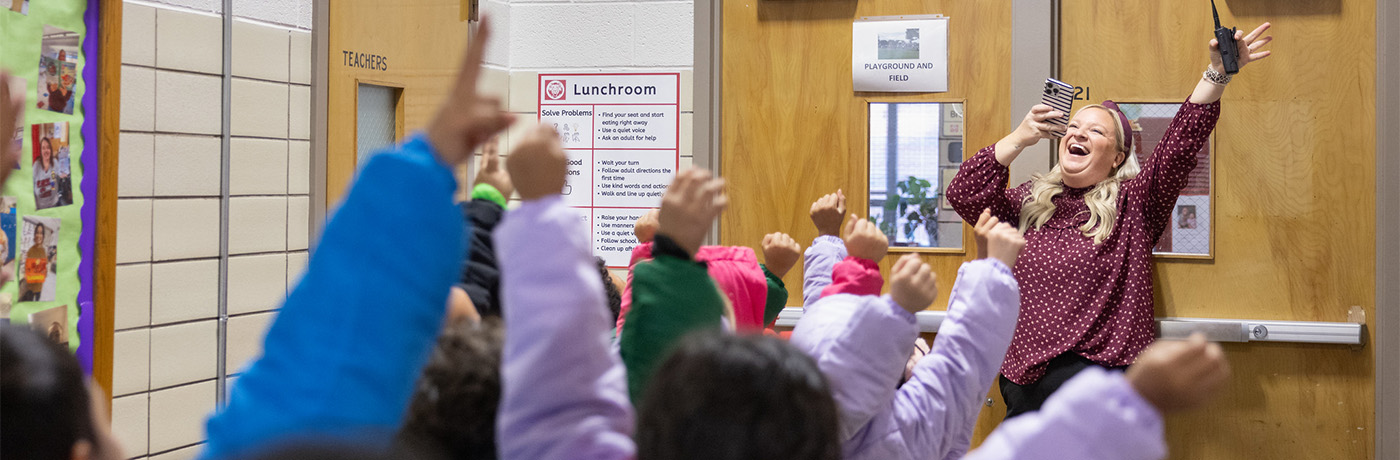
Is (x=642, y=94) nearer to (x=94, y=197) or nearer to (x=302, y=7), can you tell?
(x=302, y=7)

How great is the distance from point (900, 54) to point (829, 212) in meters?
1.34

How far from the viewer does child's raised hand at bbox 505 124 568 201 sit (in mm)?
1047

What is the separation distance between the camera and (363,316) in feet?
2.65

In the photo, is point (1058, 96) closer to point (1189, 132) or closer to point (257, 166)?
point (1189, 132)

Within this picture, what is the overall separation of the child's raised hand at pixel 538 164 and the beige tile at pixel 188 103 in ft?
7.62

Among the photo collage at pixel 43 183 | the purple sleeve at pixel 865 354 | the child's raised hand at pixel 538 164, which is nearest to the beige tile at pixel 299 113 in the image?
the photo collage at pixel 43 183

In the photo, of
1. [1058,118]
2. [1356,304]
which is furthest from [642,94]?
[1356,304]

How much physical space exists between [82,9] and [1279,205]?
325 cm

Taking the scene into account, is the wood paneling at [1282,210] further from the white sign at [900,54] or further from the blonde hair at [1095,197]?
the white sign at [900,54]

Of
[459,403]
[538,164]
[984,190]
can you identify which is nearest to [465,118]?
[538,164]

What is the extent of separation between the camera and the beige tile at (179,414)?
3.09 m

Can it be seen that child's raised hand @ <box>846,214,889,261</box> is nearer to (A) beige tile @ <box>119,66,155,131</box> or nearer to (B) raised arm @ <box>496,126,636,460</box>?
(B) raised arm @ <box>496,126,636,460</box>

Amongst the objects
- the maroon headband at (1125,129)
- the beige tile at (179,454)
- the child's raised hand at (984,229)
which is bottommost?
the beige tile at (179,454)

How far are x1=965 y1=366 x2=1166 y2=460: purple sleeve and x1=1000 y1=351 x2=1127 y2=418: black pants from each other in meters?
2.11
